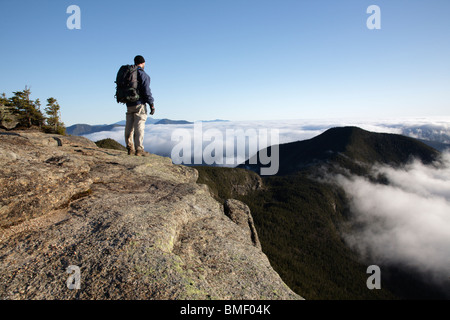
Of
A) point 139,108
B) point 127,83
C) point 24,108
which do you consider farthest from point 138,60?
point 24,108

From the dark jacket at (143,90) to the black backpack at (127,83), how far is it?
306 mm

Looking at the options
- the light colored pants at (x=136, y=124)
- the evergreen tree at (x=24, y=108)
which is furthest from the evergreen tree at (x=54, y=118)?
the light colored pants at (x=136, y=124)

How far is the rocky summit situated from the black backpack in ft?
16.5

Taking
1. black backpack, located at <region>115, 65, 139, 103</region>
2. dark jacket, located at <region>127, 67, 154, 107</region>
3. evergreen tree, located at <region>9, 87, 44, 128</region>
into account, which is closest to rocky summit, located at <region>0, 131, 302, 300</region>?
black backpack, located at <region>115, 65, 139, 103</region>

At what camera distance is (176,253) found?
27.5ft

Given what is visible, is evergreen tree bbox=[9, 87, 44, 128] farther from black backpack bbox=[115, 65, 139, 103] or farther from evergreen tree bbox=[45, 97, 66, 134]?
black backpack bbox=[115, 65, 139, 103]

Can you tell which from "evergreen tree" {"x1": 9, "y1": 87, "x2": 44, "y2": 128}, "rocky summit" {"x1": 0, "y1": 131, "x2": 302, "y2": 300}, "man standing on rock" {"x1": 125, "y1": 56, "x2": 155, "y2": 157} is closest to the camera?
"rocky summit" {"x1": 0, "y1": 131, "x2": 302, "y2": 300}

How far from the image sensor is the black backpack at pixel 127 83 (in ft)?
49.5

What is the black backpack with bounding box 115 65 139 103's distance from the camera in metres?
15.1

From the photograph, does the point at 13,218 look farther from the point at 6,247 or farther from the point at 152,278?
the point at 152,278

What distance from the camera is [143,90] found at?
15.7 metres

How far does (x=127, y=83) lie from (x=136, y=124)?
2.81 m
